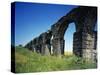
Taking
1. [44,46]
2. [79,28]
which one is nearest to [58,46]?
[44,46]

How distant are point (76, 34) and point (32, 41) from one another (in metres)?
0.42

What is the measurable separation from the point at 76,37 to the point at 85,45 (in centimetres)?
12

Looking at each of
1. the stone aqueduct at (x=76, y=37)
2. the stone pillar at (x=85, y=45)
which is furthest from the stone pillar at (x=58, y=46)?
the stone pillar at (x=85, y=45)

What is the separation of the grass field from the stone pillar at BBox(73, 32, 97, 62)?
0.06m

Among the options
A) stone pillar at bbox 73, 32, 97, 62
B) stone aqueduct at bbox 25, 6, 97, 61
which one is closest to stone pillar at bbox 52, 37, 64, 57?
stone aqueduct at bbox 25, 6, 97, 61

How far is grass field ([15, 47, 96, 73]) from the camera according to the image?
1971mm

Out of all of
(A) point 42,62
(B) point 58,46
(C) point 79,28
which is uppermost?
(C) point 79,28

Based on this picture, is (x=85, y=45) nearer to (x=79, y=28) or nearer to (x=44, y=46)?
(x=79, y=28)

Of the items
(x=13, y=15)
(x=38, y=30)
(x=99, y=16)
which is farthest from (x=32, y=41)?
(x=99, y=16)

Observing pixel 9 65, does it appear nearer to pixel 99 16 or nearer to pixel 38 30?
pixel 38 30

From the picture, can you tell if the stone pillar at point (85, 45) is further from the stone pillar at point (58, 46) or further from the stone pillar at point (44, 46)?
the stone pillar at point (44, 46)

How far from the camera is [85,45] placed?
2217mm

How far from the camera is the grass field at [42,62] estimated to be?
1971 millimetres

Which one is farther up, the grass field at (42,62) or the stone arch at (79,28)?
the stone arch at (79,28)
